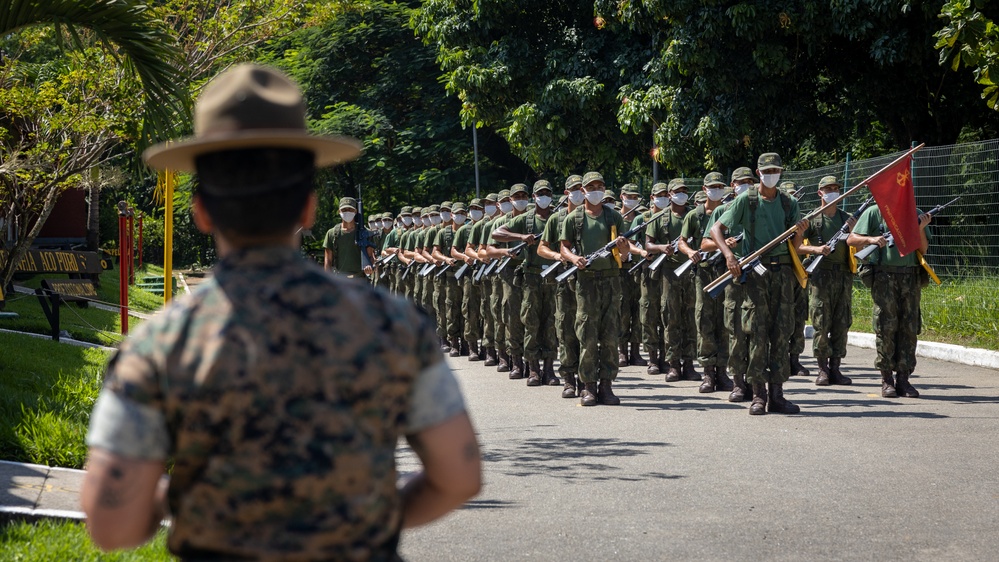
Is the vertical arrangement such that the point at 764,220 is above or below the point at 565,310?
above

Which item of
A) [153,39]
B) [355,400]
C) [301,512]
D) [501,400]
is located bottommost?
[501,400]

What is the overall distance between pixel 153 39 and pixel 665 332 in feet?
23.7

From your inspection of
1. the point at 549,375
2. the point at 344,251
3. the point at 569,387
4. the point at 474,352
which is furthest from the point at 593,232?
the point at 474,352

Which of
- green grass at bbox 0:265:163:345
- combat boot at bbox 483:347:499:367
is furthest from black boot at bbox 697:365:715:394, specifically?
green grass at bbox 0:265:163:345

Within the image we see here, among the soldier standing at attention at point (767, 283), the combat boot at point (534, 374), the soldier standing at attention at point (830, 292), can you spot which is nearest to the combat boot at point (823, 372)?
the soldier standing at attention at point (830, 292)

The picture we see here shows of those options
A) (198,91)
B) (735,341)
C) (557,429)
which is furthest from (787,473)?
(198,91)

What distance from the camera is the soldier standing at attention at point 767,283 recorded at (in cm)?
1052

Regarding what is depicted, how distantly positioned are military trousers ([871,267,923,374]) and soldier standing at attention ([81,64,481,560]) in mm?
9950

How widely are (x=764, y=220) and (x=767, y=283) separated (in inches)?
20.8

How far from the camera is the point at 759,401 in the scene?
10.6 metres

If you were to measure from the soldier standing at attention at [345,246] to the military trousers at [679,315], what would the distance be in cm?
413

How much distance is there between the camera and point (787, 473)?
25.5ft

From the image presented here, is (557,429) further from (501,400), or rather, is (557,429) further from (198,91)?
(198,91)

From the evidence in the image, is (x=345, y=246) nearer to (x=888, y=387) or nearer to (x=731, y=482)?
(x=888, y=387)
